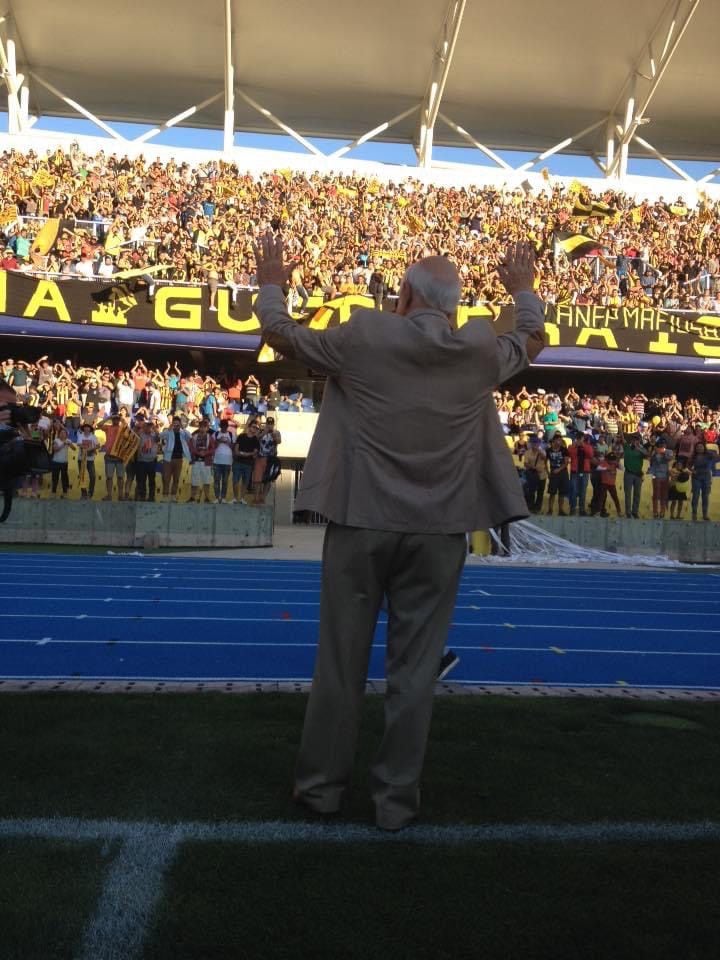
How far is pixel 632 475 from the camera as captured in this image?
69.1ft

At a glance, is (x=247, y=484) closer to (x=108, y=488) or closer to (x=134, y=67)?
(x=108, y=488)

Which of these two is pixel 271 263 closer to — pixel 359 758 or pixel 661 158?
pixel 359 758

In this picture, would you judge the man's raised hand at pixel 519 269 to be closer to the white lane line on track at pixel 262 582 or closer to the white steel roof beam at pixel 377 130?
the white lane line on track at pixel 262 582

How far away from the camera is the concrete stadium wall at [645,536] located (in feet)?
63.6

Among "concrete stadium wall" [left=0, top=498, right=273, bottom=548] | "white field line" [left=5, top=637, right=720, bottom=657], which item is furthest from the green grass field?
"concrete stadium wall" [left=0, top=498, right=273, bottom=548]

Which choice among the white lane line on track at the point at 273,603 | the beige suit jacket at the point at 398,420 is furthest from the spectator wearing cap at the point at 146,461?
the beige suit jacket at the point at 398,420

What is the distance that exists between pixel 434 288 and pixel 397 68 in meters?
35.0

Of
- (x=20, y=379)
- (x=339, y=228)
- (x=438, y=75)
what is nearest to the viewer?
(x=20, y=379)

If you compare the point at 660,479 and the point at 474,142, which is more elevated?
the point at 474,142

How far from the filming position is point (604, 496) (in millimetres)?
21000

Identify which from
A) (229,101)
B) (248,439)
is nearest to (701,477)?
(248,439)

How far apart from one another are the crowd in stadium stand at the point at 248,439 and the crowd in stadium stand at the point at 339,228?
9.66ft

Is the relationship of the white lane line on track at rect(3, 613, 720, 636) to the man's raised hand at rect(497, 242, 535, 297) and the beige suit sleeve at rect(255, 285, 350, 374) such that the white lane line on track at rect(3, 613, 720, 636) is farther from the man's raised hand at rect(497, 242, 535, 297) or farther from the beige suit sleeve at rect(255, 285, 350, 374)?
the beige suit sleeve at rect(255, 285, 350, 374)

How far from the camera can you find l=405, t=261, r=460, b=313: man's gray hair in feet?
12.3
